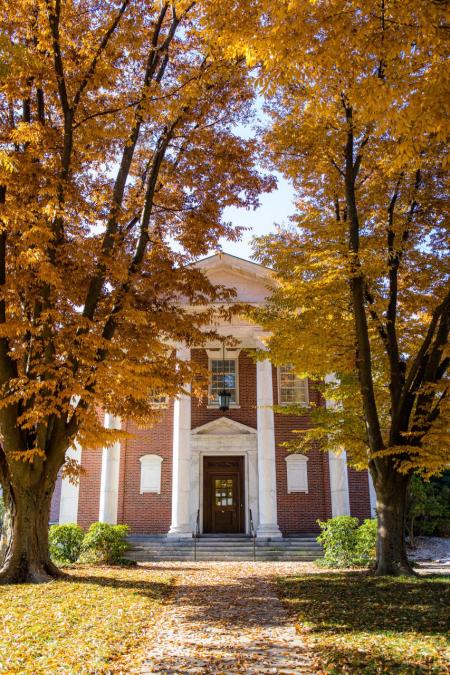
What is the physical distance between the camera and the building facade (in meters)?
19.5

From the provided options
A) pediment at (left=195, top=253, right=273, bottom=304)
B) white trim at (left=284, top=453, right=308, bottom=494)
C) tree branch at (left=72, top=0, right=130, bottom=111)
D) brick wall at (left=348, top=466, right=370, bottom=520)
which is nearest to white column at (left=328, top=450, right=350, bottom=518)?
brick wall at (left=348, top=466, right=370, bottom=520)

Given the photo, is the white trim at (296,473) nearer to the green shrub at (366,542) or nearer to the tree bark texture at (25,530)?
the green shrub at (366,542)

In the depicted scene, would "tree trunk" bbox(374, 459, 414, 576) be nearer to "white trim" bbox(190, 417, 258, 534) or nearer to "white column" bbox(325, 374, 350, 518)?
"white column" bbox(325, 374, 350, 518)

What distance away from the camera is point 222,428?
20641mm

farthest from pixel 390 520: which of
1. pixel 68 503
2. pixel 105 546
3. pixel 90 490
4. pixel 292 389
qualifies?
pixel 68 503

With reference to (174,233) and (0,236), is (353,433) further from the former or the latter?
(0,236)

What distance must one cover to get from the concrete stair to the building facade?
1.24 meters

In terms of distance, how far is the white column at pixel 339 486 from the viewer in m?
18.7

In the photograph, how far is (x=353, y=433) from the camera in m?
11.7

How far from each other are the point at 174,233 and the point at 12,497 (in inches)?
227

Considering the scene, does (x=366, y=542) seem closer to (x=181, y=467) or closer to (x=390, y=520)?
(x=390, y=520)

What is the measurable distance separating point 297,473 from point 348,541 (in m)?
5.70

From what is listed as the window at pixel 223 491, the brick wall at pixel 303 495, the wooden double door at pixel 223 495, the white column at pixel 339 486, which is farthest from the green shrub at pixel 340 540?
the window at pixel 223 491

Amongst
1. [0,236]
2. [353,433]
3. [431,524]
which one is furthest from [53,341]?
[431,524]
